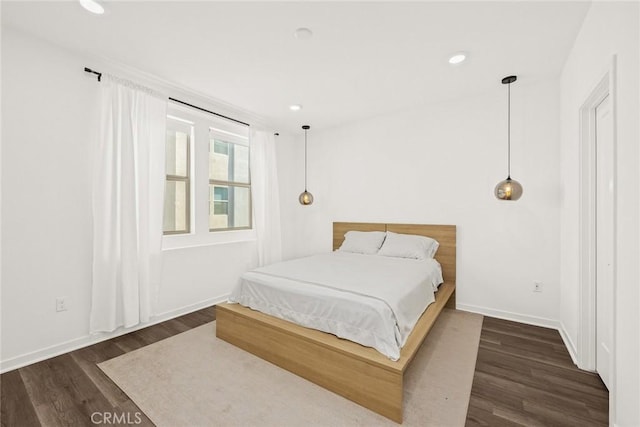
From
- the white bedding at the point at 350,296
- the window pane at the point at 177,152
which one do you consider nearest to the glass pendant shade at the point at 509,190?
the white bedding at the point at 350,296

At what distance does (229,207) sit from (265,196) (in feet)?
1.79

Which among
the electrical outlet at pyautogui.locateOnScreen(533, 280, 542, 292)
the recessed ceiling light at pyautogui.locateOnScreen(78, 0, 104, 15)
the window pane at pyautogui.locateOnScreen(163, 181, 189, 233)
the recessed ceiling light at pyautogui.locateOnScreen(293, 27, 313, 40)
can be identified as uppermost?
the recessed ceiling light at pyautogui.locateOnScreen(78, 0, 104, 15)

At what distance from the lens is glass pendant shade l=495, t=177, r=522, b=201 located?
2738 mm

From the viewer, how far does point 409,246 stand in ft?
10.7

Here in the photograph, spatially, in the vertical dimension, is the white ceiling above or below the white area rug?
above

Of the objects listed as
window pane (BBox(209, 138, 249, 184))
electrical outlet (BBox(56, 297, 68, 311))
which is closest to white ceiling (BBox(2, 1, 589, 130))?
window pane (BBox(209, 138, 249, 184))

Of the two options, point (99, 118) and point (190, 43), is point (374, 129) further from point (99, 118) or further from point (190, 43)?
point (99, 118)

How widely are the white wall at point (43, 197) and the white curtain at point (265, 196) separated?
190 cm

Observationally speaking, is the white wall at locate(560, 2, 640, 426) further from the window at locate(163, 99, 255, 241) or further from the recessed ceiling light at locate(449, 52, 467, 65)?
the window at locate(163, 99, 255, 241)

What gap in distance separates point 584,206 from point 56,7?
156 inches

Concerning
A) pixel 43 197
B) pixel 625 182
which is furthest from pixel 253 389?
pixel 625 182

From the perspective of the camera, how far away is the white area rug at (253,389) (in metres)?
1.58

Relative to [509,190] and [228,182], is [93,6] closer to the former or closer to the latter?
[228,182]

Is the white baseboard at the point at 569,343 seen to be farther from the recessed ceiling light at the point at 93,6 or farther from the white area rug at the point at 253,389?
the recessed ceiling light at the point at 93,6
